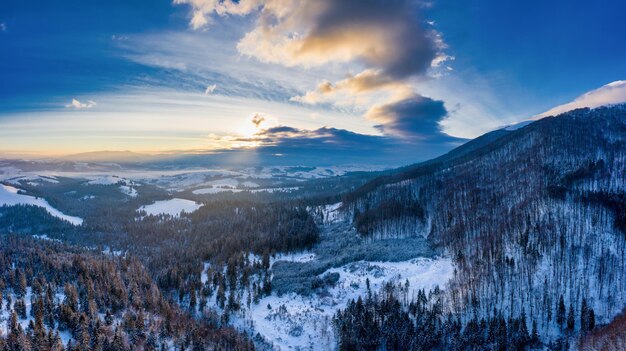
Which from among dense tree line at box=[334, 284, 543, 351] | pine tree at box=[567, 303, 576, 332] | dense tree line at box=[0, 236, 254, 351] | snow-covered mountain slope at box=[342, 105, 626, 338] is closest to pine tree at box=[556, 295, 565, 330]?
pine tree at box=[567, 303, 576, 332]

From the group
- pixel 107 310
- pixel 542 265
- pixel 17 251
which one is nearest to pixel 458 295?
pixel 542 265

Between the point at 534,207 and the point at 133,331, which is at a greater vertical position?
the point at 534,207

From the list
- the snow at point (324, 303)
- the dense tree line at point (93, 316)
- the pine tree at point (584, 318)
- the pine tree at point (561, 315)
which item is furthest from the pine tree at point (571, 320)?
the dense tree line at point (93, 316)

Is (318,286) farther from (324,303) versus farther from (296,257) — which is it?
(296,257)

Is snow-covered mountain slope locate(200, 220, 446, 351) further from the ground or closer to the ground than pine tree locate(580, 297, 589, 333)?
closer to the ground

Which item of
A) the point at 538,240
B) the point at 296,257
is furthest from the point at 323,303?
the point at 538,240

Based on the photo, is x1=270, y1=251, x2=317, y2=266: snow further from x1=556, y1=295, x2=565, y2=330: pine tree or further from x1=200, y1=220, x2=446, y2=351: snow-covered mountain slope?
x1=556, y1=295, x2=565, y2=330: pine tree

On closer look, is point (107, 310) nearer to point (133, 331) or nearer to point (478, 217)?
point (133, 331)
